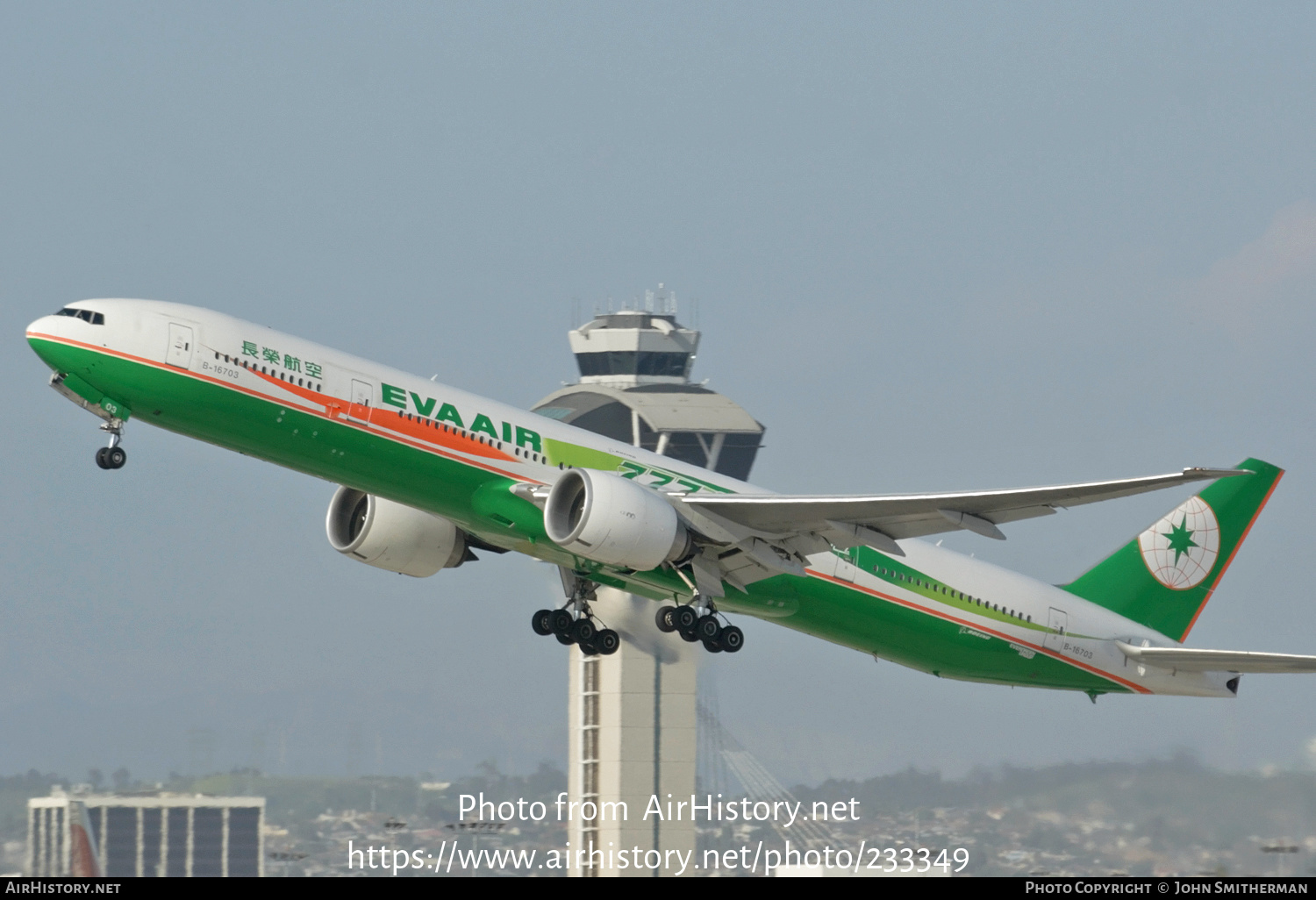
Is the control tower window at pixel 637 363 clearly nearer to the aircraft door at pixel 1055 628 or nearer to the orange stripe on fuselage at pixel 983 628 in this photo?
the aircraft door at pixel 1055 628

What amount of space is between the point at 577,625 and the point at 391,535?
12.8 ft

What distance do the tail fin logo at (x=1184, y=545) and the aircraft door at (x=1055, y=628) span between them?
3.07 metres

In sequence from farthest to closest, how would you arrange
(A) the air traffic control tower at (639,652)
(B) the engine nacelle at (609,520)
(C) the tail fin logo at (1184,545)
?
(A) the air traffic control tower at (639,652) < (C) the tail fin logo at (1184,545) < (B) the engine nacelle at (609,520)

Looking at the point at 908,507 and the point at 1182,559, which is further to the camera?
the point at 1182,559

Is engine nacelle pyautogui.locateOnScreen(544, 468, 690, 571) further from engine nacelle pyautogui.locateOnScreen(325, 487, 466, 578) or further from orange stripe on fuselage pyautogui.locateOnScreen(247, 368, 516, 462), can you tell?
engine nacelle pyautogui.locateOnScreen(325, 487, 466, 578)

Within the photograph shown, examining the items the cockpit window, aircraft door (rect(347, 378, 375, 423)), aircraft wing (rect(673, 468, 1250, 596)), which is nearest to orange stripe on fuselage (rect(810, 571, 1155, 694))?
aircraft wing (rect(673, 468, 1250, 596))

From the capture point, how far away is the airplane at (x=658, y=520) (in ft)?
87.5

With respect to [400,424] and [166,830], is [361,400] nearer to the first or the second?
[400,424]

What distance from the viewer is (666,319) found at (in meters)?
70.2

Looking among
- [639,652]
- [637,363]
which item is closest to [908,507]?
[639,652]

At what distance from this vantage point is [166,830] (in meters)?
→ 33.0

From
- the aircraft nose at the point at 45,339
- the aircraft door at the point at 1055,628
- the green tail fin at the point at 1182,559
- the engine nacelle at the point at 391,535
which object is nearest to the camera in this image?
the aircraft nose at the point at 45,339

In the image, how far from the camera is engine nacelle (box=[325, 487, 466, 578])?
32.7 m

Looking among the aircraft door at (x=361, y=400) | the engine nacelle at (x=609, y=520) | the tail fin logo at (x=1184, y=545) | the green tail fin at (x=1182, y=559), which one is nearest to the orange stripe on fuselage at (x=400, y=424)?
the aircraft door at (x=361, y=400)
